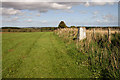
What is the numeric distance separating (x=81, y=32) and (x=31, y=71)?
879 centimetres

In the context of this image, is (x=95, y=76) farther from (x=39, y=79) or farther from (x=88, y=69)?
(x=39, y=79)

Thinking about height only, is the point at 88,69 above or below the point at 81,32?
below

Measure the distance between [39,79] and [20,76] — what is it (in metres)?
0.96

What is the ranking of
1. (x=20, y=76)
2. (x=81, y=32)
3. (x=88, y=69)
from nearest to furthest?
(x=20, y=76) < (x=88, y=69) < (x=81, y=32)

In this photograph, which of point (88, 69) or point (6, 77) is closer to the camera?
point (6, 77)

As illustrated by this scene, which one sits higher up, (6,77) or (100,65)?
(100,65)

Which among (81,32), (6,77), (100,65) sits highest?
(81,32)

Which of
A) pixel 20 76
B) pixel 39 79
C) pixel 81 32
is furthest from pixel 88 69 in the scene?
pixel 81 32

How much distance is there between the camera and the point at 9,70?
5793 mm

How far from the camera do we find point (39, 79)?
4746 mm

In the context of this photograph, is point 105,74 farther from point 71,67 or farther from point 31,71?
point 31,71

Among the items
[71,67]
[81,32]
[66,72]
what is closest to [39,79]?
[66,72]

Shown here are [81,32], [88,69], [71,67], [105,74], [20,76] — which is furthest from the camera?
[81,32]

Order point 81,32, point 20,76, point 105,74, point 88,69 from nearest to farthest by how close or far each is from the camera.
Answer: point 105,74 < point 20,76 < point 88,69 < point 81,32
